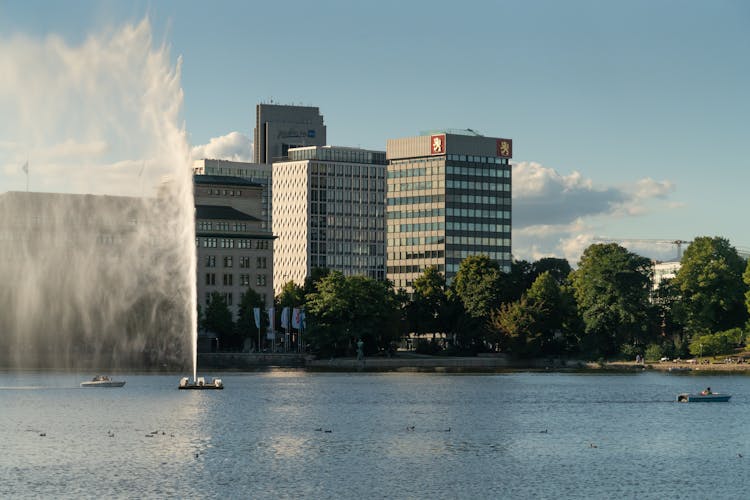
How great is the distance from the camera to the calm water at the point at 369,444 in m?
67.6

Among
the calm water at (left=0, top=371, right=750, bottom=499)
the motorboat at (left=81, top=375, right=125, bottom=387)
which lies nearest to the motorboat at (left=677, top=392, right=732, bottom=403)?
the calm water at (left=0, top=371, right=750, bottom=499)

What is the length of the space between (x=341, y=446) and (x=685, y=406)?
50427 millimetres

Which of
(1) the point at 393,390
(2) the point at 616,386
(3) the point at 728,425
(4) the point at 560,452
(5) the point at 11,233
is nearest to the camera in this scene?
(4) the point at 560,452

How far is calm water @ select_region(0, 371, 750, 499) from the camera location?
222 feet

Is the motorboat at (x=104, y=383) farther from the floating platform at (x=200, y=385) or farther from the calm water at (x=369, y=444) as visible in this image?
the floating platform at (x=200, y=385)

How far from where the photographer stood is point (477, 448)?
85438 millimetres

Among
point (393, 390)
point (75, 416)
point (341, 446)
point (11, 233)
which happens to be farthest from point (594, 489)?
point (11, 233)

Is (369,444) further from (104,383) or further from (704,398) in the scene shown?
(104,383)

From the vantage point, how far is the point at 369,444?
286 feet

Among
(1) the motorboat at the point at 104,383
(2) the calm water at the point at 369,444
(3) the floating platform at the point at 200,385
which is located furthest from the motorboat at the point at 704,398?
(1) the motorboat at the point at 104,383

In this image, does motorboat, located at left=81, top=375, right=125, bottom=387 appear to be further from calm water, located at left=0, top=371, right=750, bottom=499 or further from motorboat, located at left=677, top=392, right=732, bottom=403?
motorboat, located at left=677, top=392, right=732, bottom=403

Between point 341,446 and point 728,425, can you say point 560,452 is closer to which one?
point 341,446

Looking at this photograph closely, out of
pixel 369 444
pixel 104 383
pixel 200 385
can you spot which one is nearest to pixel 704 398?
pixel 200 385

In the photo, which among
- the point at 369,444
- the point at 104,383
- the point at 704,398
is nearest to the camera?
the point at 369,444
